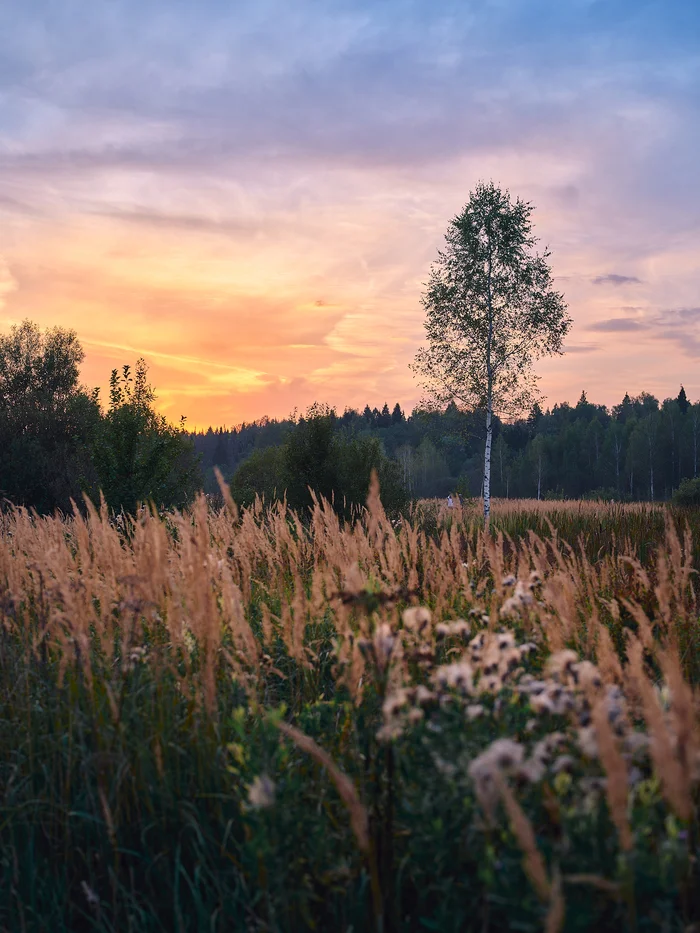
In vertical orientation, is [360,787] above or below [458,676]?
below

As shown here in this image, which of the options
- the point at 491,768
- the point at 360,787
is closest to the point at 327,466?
the point at 360,787

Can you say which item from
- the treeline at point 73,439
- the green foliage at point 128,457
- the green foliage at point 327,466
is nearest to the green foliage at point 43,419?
the treeline at point 73,439

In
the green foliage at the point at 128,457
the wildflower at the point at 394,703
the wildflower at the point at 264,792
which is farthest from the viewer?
the green foliage at the point at 128,457

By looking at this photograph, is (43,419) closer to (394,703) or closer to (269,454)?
(269,454)

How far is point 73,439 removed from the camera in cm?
3177

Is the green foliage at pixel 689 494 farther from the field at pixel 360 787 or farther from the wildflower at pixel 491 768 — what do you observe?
the wildflower at pixel 491 768

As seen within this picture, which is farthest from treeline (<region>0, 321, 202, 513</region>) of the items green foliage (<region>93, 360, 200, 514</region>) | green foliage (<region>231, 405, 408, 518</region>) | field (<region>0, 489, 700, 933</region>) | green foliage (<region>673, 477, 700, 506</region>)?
green foliage (<region>673, 477, 700, 506</region>)

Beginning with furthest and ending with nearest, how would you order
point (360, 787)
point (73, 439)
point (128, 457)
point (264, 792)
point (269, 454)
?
1. point (269, 454)
2. point (73, 439)
3. point (128, 457)
4. point (360, 787)
5. point (264, 792)

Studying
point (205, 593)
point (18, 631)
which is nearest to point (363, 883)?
point (205, 593)

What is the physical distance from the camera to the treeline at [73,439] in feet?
51.8

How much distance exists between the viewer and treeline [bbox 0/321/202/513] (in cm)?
1578

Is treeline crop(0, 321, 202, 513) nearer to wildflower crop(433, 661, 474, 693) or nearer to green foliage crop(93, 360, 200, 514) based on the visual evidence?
green foliage crop(93, 360, 200, 514)

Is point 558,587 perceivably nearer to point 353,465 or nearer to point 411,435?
point 353,465

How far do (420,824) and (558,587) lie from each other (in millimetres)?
2160
